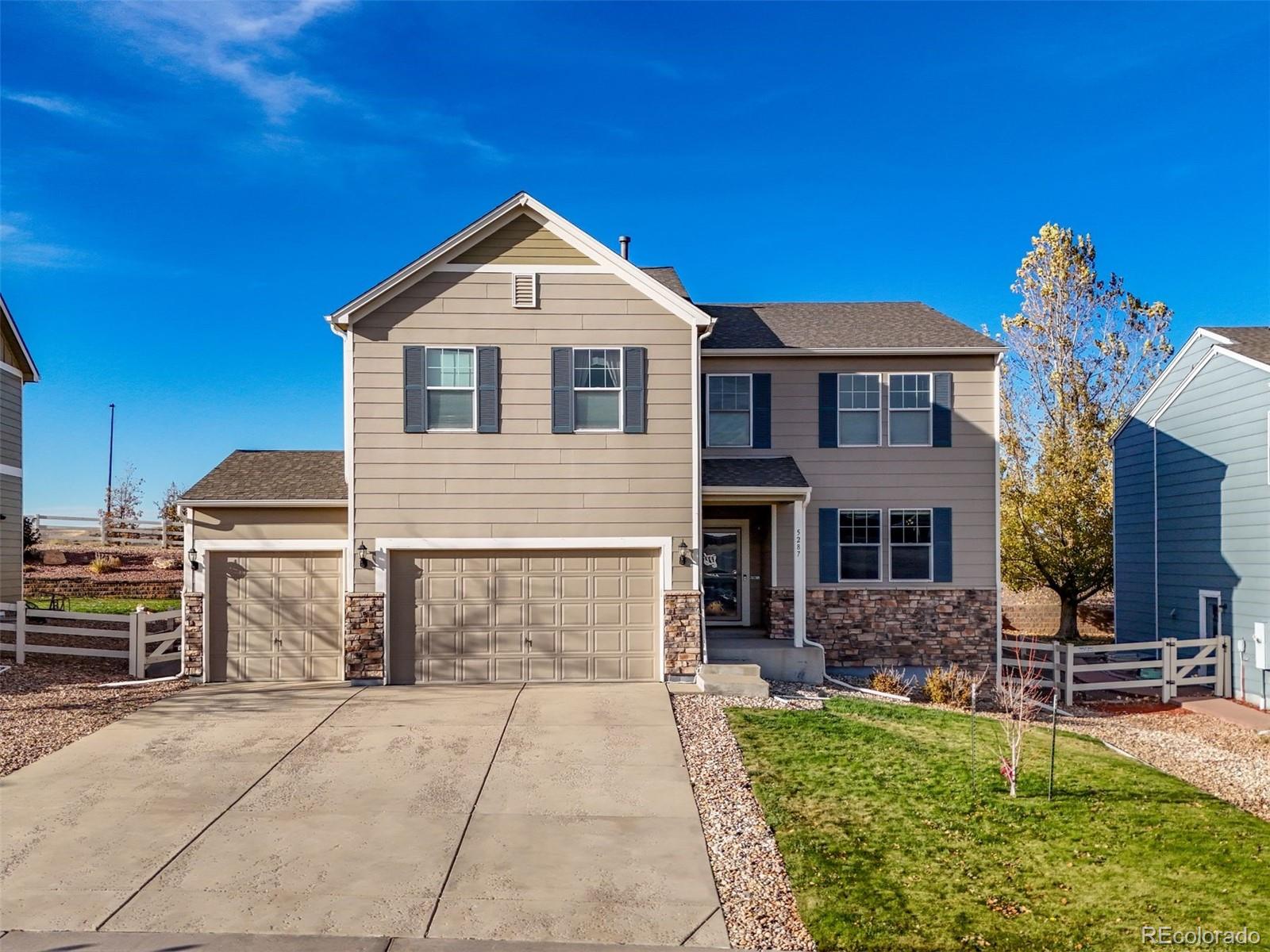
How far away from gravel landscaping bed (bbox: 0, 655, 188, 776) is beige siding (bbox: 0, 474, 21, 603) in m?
3.44

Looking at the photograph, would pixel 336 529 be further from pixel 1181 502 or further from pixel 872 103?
pixel 1181 502

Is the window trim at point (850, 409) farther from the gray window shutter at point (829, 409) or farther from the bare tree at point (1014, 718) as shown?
the bare tree at point (1014, 718)

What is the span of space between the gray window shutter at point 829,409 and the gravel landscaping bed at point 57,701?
1109 cm

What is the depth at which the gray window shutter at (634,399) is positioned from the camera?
40.8 ft

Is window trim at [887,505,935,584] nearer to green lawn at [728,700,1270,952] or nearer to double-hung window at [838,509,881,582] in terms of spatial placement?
double-hung window at [838,509,881,582]

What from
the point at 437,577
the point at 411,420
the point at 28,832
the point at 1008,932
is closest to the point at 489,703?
the point at 437,577

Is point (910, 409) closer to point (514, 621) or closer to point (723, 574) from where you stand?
point (723, 574)

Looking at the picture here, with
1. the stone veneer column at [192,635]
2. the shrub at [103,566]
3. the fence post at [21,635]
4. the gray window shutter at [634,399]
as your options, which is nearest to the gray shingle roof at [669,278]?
the gray window shutter at [634,399]

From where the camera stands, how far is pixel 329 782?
799cm

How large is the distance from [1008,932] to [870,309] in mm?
13645

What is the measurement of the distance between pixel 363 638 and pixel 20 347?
1124 centimetres

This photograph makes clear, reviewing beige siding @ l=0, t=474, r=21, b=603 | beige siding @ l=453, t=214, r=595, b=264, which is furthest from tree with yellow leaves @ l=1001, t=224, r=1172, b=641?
beige siding @ l=0, t=474, r=21, b=603

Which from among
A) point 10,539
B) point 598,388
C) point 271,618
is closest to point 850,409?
point 598,388

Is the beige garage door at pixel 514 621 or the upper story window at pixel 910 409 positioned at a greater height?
the upper story window at pixel 910 409
